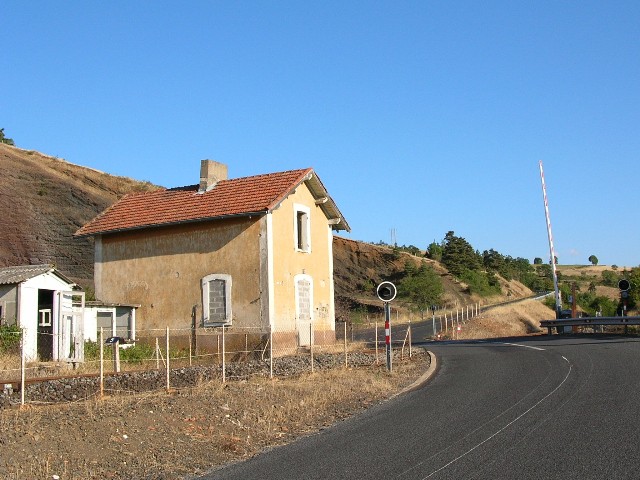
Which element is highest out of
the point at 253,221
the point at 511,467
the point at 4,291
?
the point at 253,221

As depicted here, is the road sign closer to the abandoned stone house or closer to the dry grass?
the abandoned stone house

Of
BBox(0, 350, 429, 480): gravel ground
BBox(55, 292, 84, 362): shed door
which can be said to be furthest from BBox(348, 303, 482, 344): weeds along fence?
BBox(0, 350, 429, 480): gravel ground

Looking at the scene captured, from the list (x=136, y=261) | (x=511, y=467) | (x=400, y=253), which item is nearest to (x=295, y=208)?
(x=136, y=261)

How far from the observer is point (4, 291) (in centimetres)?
2433

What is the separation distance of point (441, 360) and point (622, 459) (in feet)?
47.9

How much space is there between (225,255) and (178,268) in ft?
7.03

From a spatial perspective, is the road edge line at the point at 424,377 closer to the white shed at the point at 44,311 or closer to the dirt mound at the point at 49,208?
the white shed at the point at 44,311

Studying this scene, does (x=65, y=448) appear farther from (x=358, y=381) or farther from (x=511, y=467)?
(x=358, y=381)

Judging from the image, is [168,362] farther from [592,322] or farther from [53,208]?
[53,208]

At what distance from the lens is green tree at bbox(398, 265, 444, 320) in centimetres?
7419

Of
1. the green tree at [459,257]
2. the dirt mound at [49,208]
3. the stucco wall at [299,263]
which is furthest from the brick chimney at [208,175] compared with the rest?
the green tree at [459,257]

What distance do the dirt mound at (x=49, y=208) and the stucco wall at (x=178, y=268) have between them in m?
24.1

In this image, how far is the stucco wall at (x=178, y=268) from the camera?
26922mm

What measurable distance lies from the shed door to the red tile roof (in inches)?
169
